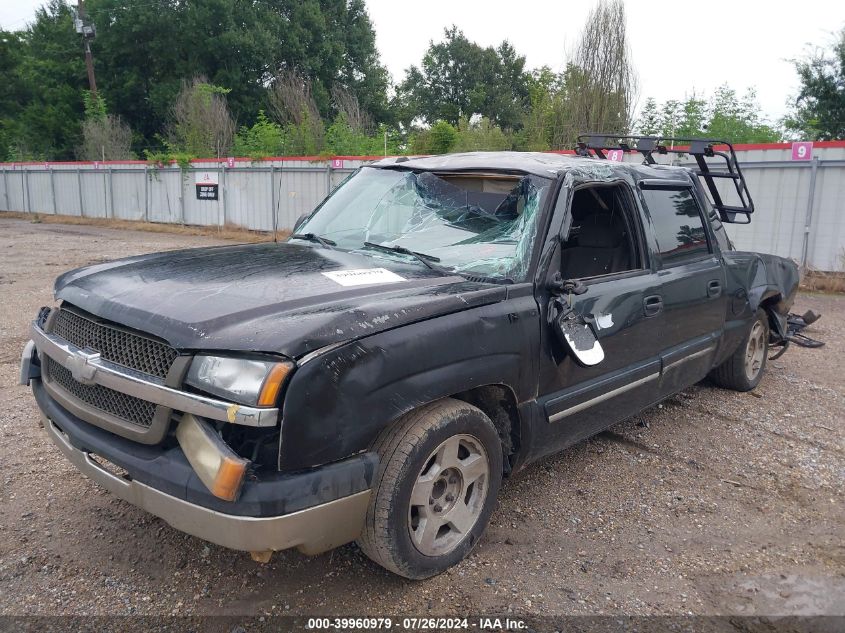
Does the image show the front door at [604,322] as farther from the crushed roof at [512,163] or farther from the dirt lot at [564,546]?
the dirt lot at [564,546]

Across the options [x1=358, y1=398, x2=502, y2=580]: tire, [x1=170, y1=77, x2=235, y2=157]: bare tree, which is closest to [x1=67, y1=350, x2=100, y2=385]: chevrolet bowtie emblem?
[x1=358, y1=398, x2=502, y2=580]: tire

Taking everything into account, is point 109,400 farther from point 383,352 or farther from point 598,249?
point 598,249

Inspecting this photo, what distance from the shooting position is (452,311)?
2820 millimetres

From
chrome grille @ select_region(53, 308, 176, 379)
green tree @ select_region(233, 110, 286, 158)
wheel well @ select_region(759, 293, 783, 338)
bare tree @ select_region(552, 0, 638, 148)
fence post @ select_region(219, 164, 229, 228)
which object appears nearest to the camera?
chrome grille @ select_region(53, 308, 176, 379)

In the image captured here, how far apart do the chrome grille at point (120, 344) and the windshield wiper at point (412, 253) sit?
135cm

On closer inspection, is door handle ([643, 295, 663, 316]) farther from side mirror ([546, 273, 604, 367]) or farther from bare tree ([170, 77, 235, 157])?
bare tree ([170, 77, 235, 157])

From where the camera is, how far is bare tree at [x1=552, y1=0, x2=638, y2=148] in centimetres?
1800

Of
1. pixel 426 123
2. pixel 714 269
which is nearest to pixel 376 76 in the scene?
pixel 426 123

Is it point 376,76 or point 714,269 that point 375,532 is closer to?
point 714,269

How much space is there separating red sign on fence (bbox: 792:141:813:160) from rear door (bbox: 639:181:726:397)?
7.31 m

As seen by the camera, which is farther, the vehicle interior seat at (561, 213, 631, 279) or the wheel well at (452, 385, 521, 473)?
the vehicle interior seat at (561, 213, 631, 279)

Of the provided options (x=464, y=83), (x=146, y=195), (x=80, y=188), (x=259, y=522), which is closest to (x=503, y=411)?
(x=259, y=522)

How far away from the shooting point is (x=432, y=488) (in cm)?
283

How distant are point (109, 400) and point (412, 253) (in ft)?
5.19
